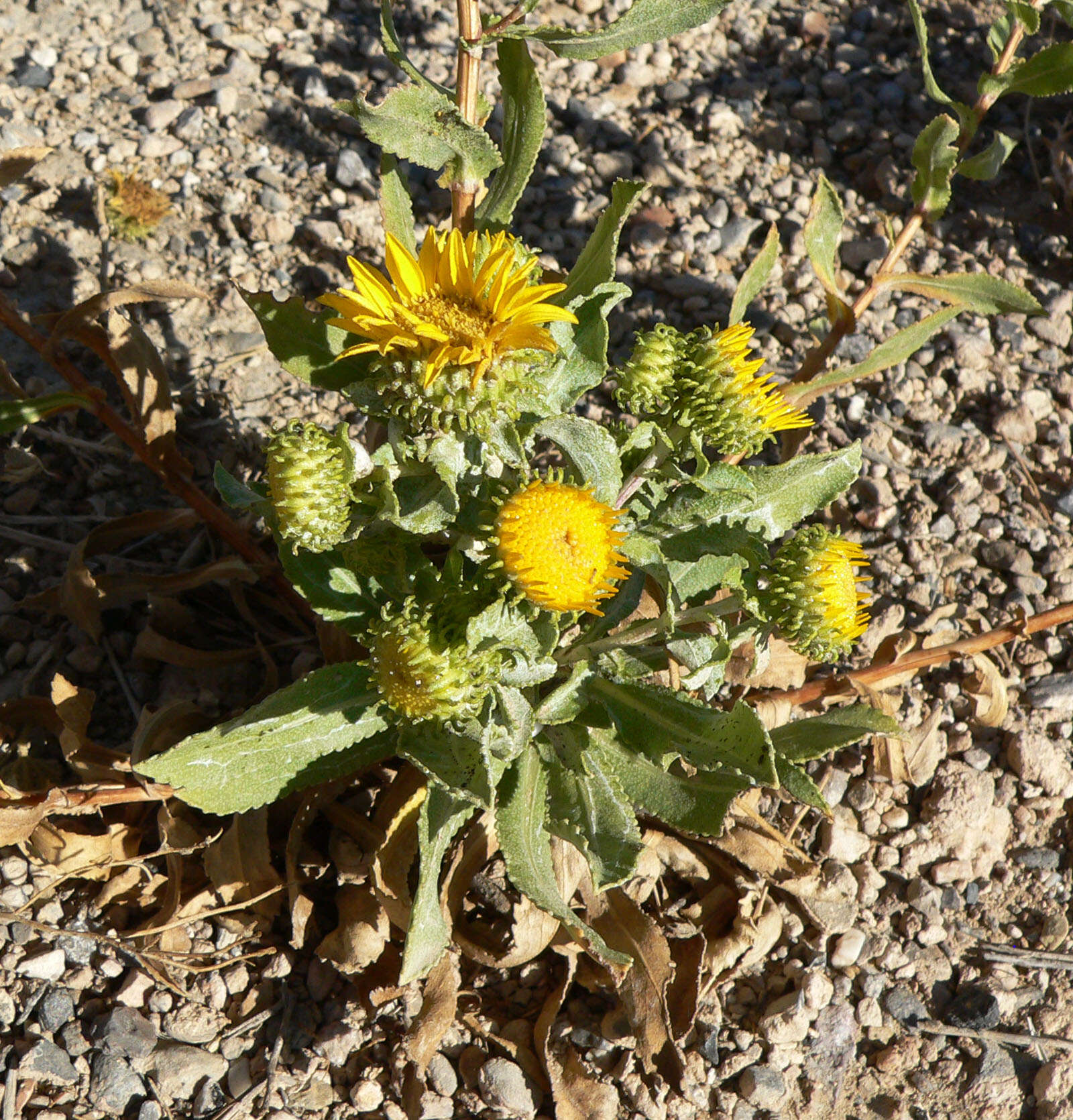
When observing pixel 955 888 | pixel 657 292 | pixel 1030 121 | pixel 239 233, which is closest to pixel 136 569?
pixel 239 233

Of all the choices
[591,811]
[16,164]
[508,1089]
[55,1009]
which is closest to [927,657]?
[591,811]

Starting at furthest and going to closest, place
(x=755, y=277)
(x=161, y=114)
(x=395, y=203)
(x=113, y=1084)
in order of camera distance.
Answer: (x=161, y=114) → (x=755, y=277) → (x=113, y=1084) → (x=395, y=203)

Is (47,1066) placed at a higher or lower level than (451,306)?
lower

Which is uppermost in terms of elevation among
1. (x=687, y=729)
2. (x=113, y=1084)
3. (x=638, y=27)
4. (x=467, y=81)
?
(x=638, y=27)

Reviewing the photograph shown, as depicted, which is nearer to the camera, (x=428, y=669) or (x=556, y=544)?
(x=556, y=544)

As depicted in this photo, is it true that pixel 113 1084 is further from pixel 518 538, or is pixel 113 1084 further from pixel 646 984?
pixel 518 538
